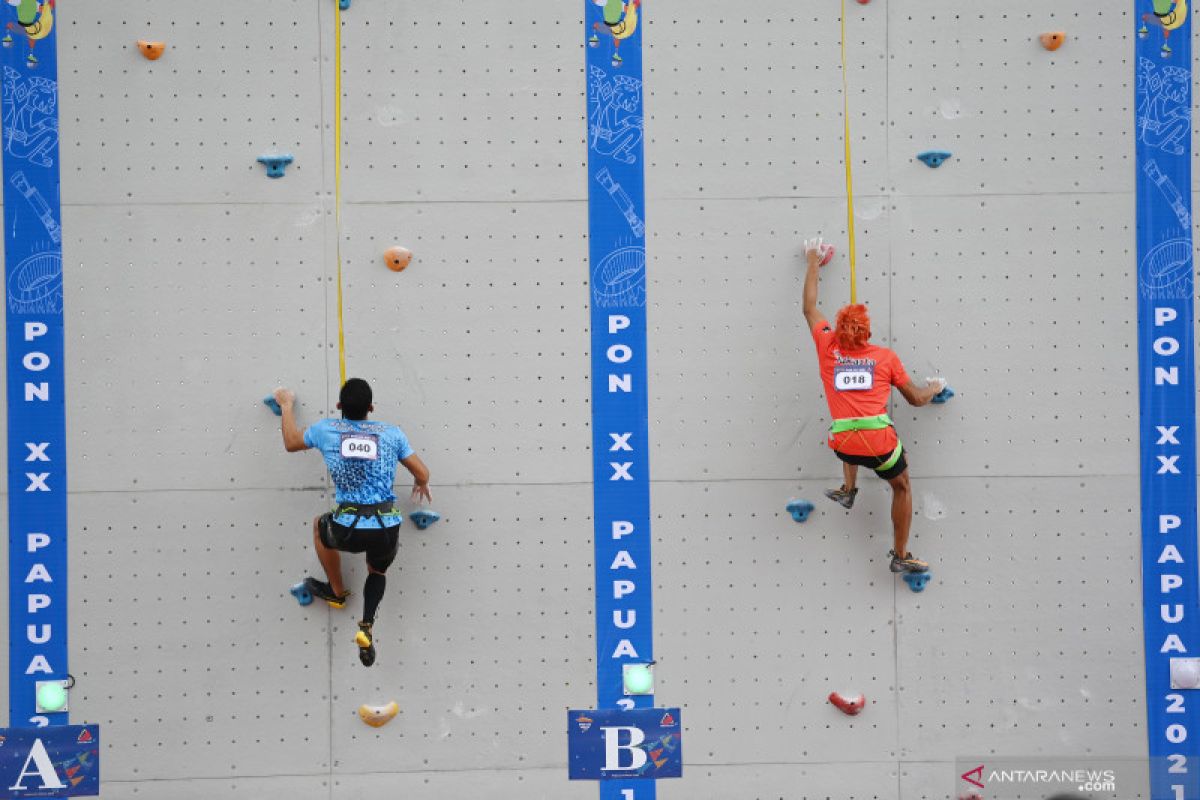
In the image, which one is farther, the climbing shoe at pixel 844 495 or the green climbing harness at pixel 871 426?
the climbing shoe at pixel 844 495

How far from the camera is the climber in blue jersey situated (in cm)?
421

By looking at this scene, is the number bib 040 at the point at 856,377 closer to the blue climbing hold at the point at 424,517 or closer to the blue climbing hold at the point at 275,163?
the blue climbing hold at the point at 424,517

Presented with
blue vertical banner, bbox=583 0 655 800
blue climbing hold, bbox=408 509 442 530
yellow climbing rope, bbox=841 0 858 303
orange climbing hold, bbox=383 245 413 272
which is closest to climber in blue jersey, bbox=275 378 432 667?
blue climbing hold, bbox=408 509 442 530

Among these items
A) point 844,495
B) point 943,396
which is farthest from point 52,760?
point 943,396

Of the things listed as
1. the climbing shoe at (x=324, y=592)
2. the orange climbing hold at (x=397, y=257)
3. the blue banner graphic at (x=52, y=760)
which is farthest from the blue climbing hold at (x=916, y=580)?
the blue banner graphic at (x=52, y=760)

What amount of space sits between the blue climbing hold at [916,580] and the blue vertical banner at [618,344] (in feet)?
3.73

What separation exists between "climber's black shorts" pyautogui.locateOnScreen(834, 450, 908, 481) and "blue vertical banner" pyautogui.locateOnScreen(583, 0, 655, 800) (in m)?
0.86

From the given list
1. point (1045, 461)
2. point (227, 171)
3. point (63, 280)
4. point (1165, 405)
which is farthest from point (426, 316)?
point (1165, 405)

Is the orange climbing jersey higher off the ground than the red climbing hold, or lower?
higher

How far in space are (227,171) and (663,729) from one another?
308cm

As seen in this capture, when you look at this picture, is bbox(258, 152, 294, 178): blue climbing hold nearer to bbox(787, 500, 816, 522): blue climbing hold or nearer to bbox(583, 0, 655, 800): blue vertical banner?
bbox(583, 0, 655, 800): blue vertical banner

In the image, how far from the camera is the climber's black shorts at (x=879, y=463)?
14.3 ft

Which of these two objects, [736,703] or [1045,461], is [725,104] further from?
[736,703]

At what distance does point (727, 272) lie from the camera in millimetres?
4598
